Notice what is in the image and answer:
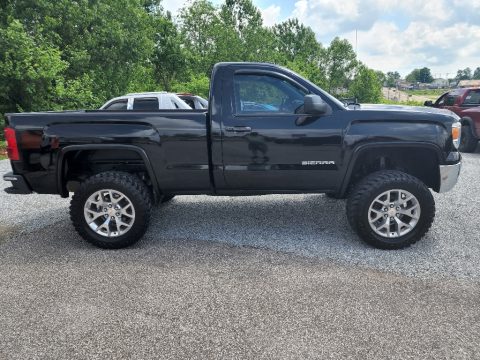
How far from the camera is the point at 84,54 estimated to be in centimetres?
1758

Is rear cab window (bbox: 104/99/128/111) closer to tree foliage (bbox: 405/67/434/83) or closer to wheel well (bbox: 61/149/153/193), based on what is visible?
wheel well (bbox: 61/149/153/193)

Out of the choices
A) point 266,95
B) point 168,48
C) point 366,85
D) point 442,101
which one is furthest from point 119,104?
point 366,85

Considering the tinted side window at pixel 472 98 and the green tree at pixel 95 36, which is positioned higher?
the green tree at pixel 95 36

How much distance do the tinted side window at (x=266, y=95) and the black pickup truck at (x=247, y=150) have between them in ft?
0.04

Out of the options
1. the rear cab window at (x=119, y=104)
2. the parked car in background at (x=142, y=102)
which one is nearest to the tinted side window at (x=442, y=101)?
the parked car in background at (x=142, y=102)

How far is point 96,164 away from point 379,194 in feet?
10.6

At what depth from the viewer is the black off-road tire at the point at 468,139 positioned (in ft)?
32.4

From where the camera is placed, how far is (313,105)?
3.60 m

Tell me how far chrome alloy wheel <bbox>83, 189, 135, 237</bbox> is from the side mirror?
2.13m

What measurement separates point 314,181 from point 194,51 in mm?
31095

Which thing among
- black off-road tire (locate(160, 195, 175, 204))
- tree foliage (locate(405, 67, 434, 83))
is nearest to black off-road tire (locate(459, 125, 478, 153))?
black off-road tire (locate(160, 195, 175, 204))

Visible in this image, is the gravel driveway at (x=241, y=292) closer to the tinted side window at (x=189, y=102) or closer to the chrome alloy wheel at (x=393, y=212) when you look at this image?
the chrome alloy wheel at (x=393, y=212)

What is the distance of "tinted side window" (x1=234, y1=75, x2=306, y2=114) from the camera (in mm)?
3922

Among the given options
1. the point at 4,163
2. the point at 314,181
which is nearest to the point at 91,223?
the point at 314,181
